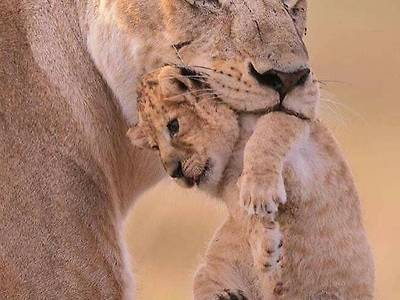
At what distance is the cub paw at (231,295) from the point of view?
138 inches

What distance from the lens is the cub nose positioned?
10.7 ft

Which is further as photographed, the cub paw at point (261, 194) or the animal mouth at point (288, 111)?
the animal mouth at point (288, 111)

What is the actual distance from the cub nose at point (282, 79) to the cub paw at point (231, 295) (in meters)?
0.48

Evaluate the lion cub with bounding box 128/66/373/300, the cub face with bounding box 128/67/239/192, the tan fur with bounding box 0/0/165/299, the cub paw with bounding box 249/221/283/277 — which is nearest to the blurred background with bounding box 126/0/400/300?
the tan fur with bounding box 0/0/165/299

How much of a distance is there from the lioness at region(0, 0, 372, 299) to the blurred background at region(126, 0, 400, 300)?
1757 mm

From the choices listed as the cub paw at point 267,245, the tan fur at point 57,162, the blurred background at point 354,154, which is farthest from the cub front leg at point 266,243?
the blurred background at point 354,154

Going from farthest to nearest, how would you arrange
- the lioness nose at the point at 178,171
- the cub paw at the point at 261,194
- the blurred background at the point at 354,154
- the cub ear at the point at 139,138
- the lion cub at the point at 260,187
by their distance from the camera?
the blurred background at the point at 354,154, the cub ear at the point at 139,138, the lioness nose at the point at 178,171, the lion cub at the point at 260,187, the cub paw at the point at 261,194

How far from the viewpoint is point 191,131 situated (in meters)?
3.37

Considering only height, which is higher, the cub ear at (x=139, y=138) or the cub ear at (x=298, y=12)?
the cub ear at (x=298, y=12)

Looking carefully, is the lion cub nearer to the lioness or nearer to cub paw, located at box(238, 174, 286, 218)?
cub paw, located at box(238, 174, 286, 218)

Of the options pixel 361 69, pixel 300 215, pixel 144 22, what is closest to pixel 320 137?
pixel 300 215

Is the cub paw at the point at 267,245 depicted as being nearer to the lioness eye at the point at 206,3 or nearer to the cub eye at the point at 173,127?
the cub eye at the point at 173,127

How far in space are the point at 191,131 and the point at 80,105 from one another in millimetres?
453

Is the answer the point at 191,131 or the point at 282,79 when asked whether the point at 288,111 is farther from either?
the point at 191,131
